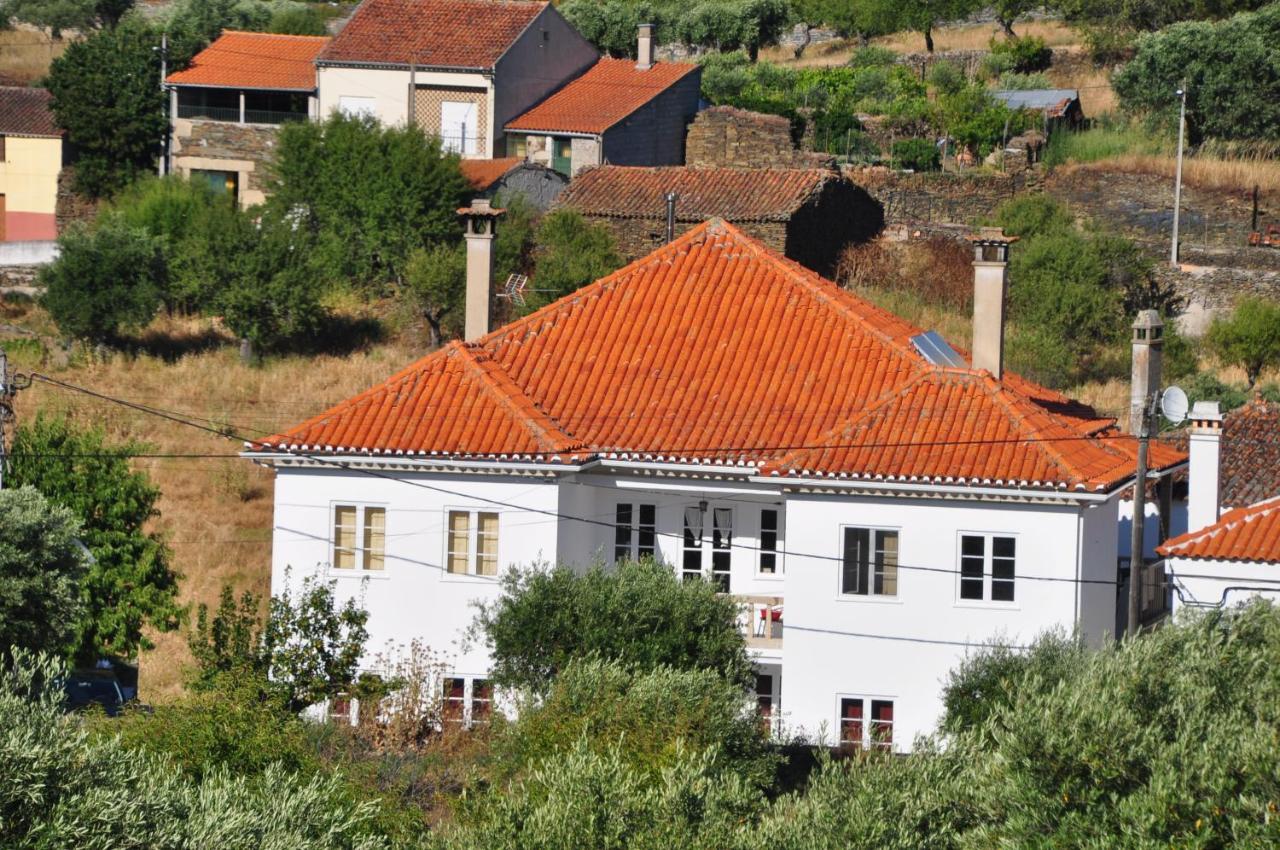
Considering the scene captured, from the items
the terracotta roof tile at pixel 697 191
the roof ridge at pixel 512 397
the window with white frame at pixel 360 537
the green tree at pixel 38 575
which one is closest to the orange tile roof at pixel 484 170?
the terracotta roof tile at pixel 697 191

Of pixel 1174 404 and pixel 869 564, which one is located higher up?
pixel 1174 404

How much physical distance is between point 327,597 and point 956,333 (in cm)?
2183

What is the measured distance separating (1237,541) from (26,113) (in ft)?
133

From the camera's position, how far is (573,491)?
107ft

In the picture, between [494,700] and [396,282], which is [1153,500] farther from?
[396,282]

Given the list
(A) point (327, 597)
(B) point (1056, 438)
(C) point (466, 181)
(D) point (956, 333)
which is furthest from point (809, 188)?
(A) point (327, 597)

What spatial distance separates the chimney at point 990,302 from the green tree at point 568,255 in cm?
1564

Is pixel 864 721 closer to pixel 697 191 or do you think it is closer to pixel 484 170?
pixel 697 191

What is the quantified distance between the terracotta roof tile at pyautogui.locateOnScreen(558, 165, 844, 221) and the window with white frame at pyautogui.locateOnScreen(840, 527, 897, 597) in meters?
19.1

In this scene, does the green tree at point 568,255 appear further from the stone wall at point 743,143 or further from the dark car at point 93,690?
the dark car at point 93,690

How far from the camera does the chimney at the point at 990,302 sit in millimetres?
33844

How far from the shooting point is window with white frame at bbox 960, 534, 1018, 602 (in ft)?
103

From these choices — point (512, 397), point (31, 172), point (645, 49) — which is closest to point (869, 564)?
point (512, 397)

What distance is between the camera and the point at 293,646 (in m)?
29.8
